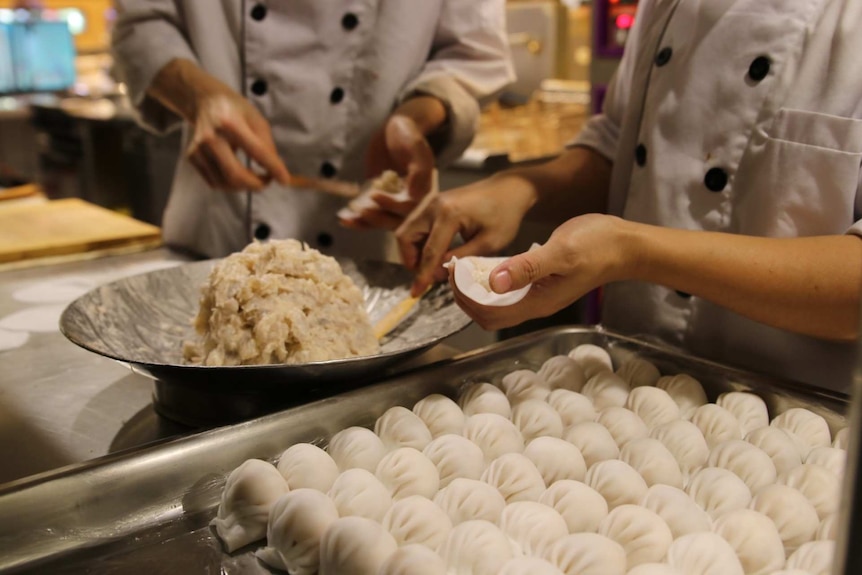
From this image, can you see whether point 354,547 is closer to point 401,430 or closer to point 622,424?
point 401,430

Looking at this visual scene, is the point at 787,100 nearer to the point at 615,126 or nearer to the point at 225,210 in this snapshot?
the point at 615,126

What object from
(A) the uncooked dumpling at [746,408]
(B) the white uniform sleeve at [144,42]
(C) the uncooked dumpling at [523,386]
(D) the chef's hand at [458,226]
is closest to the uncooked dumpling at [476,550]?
(C) the uncooked dumpling at [523,386]

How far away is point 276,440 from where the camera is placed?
2.93 ft

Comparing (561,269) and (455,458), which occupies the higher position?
(561,269)

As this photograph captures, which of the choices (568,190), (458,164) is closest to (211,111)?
(568,190)

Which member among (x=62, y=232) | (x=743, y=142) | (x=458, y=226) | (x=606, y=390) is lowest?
(x=62, y=232)

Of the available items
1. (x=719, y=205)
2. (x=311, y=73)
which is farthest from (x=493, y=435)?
(x=311, y=73)

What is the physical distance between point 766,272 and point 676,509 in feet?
1.35

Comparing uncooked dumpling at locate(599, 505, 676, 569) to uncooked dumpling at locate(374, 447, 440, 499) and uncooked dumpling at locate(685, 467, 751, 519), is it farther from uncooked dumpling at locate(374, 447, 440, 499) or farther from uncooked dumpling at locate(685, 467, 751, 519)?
uncooked dumpling at locate(374, 447, 440, 499)

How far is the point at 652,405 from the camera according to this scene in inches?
40.3

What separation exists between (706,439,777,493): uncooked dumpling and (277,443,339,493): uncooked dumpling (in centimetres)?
45

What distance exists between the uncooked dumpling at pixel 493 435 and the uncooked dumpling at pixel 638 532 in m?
0.17

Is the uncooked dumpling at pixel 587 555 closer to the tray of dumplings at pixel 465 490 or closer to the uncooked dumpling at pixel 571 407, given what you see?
the tray of dumplings at pixel 465 490

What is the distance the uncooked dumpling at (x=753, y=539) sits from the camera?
0.73 meters
